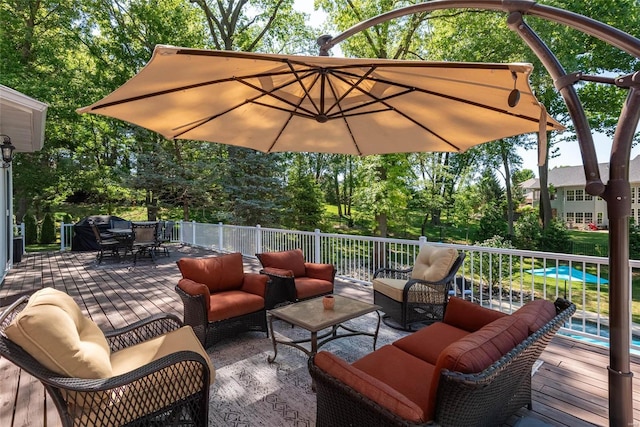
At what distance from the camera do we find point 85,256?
9508mm

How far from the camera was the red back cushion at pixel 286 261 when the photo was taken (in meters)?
4.65

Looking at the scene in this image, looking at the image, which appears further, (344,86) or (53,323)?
(344,86)

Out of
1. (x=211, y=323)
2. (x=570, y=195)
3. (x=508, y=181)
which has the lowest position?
(x=211, y=323)

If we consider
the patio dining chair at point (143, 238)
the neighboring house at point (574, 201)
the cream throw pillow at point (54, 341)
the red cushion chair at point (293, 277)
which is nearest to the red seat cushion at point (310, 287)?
the red cushion chair at point (293, 277)

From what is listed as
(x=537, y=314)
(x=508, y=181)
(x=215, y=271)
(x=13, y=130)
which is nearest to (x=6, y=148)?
(x=13, y=130)

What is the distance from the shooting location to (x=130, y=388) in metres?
1.77

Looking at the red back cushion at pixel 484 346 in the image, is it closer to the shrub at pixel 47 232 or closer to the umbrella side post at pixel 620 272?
the umbrella side post at pixel 620 272

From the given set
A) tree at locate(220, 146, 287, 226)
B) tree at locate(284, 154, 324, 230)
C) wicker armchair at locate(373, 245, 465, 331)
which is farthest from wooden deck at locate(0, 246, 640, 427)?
tree at locate(284, 154, 324, 230)

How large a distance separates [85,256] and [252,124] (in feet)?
28.5

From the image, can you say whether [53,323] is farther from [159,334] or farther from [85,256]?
[85,256]

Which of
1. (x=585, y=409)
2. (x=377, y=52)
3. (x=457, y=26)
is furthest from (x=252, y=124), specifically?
(x=457, y=26)

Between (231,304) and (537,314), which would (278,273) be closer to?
(231,304)

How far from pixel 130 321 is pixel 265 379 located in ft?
8.09

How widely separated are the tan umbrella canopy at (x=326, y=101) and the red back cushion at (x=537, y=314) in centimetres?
114
